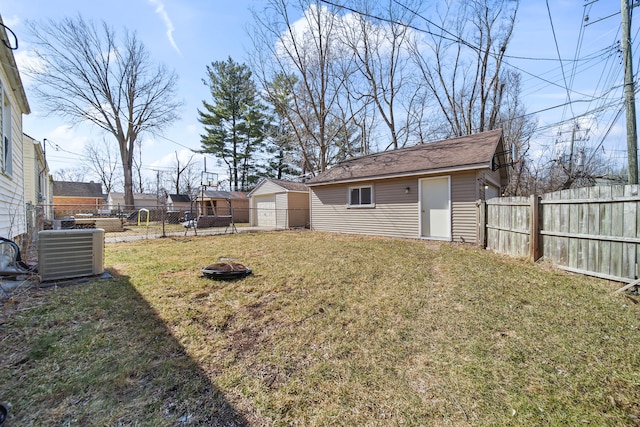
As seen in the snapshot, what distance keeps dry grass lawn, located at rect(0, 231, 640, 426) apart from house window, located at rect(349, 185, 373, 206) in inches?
264

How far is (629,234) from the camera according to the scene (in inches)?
156

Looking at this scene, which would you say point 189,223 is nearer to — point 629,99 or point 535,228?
point 535,228

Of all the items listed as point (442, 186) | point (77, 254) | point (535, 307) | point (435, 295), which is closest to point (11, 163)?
point (77, 254)

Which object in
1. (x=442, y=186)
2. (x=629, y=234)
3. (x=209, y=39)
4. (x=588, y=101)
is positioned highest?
(x=209, y=39)

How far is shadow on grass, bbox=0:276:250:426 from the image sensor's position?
174cm

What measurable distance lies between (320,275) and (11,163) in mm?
7034

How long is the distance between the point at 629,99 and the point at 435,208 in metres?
5.32

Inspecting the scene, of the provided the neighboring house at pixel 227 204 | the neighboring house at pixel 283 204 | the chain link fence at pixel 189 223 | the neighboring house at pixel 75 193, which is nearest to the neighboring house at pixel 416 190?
the neighboring house at pixel 283 204

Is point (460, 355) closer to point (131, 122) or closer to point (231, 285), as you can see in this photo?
point (231, 285)

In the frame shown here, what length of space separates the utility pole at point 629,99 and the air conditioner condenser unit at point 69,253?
38.5 feet

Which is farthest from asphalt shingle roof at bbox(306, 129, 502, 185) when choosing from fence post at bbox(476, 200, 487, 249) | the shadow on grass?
the shadow on grass

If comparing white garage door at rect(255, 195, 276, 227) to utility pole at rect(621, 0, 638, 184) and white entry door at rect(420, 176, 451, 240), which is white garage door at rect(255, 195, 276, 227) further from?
utility pole at rect(621, 0, 638, 184)

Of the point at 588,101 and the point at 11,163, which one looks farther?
the point at 588,101

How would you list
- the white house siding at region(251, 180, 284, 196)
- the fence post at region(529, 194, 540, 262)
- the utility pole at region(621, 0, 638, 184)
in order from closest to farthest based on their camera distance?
the fence post at region(529, 194, 540, 262), the utility pole at region(621, 0, 638, 184), the white house siding at region(251, 180, 284, 196)
